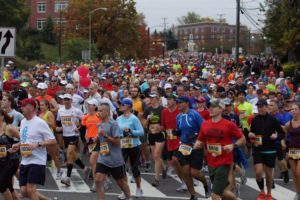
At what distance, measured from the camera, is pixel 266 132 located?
11836 millimetres

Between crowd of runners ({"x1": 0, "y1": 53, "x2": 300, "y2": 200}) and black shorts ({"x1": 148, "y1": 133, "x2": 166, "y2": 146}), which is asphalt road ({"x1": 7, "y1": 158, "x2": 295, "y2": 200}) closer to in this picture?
crowd of runners ({"x1": 0, "y1": 53, "x2": 300, "y2": 200})

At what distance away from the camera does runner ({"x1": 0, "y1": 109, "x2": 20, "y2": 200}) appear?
951 cm

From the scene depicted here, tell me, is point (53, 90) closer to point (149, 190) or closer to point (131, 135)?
point (149, 190)

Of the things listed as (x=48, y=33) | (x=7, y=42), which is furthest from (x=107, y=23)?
(x=7, y=42)

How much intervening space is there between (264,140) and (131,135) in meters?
2.36

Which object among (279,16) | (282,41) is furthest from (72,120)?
(279,16)

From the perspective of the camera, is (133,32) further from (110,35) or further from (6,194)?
(6,194)

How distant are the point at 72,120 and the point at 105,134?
3559 millimetres

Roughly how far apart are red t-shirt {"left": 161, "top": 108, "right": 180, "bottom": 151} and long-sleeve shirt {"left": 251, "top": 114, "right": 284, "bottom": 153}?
5.05 feet

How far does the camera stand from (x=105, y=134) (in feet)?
35.1

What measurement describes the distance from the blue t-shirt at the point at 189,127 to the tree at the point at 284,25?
86.6 feet

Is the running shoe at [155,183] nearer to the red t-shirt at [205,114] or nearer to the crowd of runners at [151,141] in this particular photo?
the crowd of runners at [151,141]

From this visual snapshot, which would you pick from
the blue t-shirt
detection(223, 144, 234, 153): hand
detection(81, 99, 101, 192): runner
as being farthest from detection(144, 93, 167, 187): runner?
detection(223, 144, 234, 153): hand

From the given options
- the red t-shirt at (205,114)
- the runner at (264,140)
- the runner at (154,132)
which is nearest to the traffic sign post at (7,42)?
the runner at (154,132)
